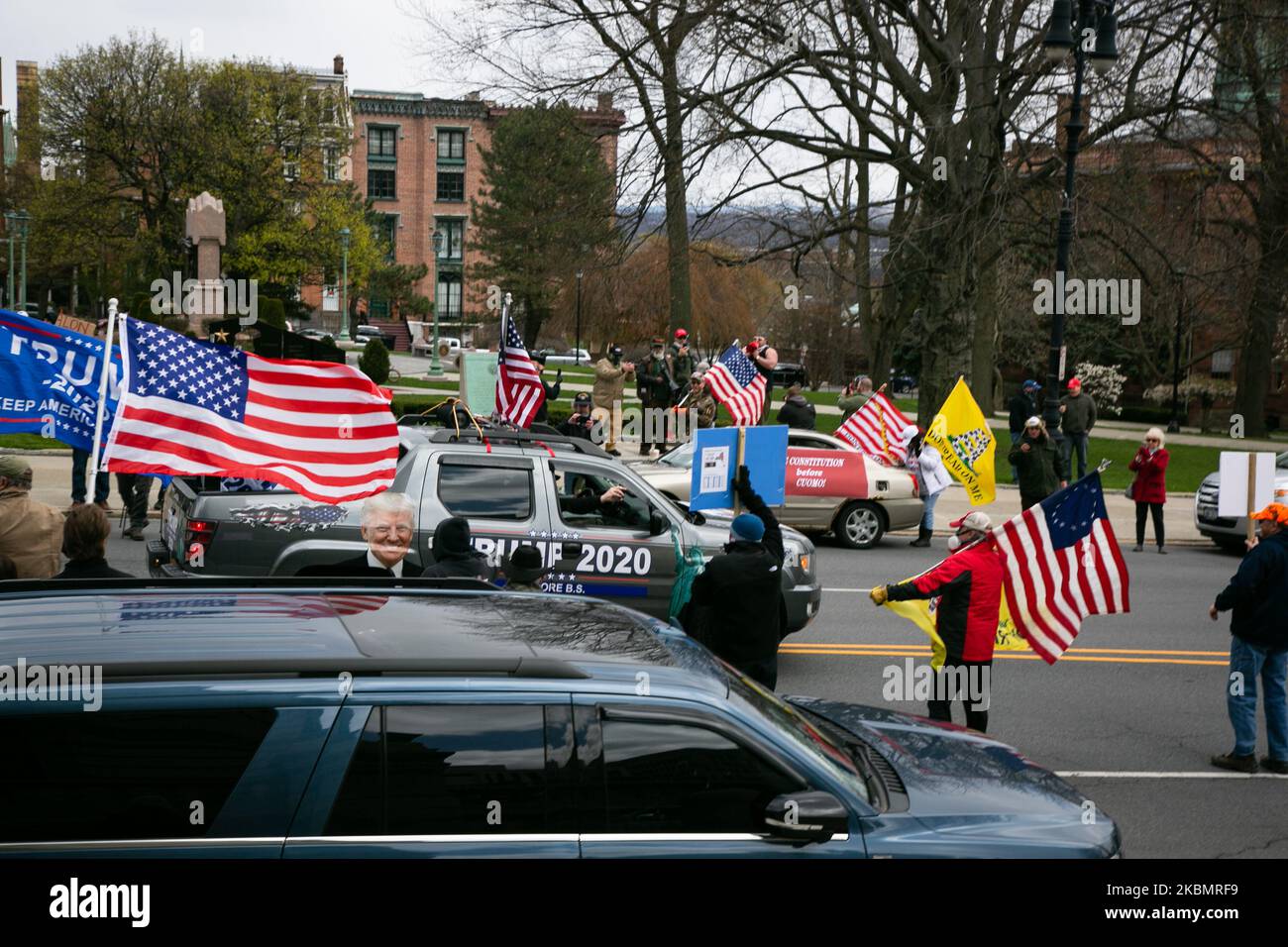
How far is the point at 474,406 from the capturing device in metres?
29.0

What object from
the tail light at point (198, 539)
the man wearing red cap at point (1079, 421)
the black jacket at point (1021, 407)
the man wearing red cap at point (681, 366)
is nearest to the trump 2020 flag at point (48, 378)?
the tail light at point (198, 539)

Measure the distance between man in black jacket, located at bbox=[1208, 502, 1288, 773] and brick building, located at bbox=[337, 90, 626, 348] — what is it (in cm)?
8542

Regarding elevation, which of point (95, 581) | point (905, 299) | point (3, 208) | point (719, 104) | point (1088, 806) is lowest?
point (1088, 806)

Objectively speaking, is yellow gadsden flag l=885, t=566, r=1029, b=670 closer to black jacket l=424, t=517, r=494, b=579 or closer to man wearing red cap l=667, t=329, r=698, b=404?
black jacket l=424, t=517, r=494, b=579

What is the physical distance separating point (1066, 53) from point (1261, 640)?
43.7ft

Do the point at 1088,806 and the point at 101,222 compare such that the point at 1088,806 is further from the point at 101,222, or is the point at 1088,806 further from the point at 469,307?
the point at 469,307

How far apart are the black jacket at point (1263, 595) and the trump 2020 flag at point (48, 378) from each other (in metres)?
7.99

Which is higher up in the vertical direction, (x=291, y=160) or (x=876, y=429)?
(x=291, y=160)

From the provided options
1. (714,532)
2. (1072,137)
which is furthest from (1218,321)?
(714,532)

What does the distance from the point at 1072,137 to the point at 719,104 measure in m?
6.38

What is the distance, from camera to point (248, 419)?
884cm

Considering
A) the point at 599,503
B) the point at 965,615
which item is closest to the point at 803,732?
the point at 965,615

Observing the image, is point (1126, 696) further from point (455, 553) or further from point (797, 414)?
point (797, 414)

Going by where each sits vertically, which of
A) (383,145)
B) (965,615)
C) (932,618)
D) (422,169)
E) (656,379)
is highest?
(383,145)
